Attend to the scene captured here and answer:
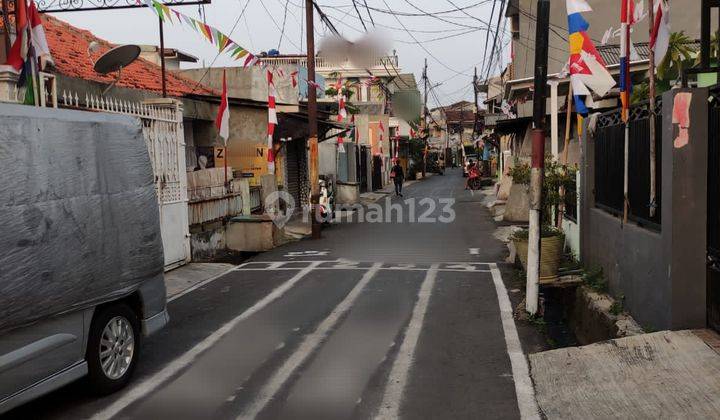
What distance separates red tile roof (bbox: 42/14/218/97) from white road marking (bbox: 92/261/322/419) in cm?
813

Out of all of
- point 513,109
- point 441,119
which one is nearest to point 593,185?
point 513,109

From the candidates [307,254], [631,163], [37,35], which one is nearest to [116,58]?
[37,35]

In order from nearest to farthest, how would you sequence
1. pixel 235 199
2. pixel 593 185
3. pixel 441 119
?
pixel 593 185
pixel 235 199
pixel 441 119

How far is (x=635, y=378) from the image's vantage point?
18.4 ft

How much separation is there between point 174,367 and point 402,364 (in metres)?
2.26

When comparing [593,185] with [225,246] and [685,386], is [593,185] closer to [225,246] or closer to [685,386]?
[685,386]

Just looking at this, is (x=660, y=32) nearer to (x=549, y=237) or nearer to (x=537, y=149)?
(x=537, y=149)

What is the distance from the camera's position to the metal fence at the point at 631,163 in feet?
23.2

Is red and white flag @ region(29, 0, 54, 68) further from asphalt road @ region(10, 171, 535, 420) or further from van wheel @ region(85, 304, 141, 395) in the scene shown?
van wheel @ region(85, 304, 141, 395)

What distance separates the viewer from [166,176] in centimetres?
1289

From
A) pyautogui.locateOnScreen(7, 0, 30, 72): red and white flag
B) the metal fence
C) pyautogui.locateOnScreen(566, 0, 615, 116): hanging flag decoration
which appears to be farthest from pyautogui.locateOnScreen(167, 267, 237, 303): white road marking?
pyautogui.locateOnScreen(566, 0, 615, 116): hanging flag decoration

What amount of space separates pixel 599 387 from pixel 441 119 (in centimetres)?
11605

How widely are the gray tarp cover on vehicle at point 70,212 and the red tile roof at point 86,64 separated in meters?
9.46

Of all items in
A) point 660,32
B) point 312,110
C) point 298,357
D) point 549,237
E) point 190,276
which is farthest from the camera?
point 312,110
